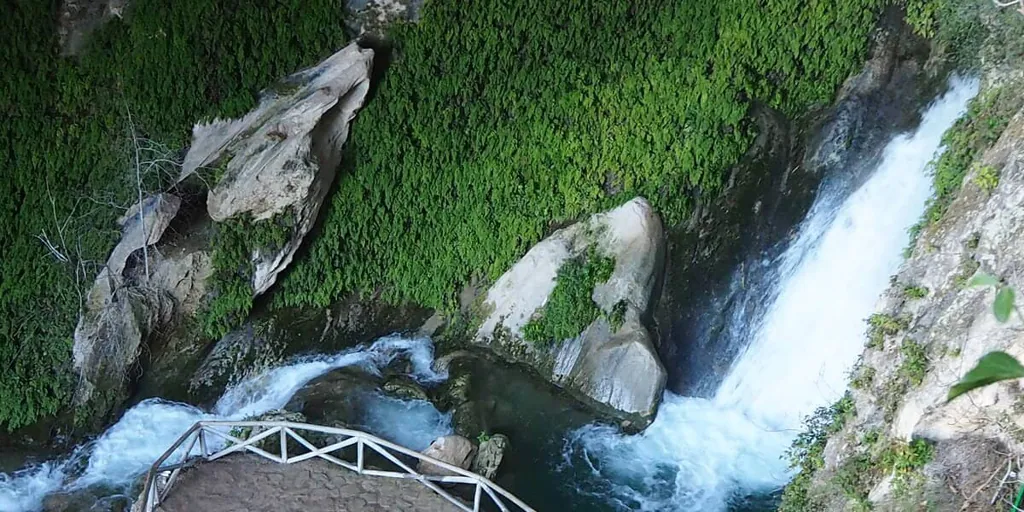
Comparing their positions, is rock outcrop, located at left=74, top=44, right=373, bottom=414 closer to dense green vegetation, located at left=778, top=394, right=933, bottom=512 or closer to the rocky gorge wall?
dense green vegetation, located at left=778, top=394, right=933, bottom=512

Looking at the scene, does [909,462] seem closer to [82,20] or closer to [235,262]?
[235,262]

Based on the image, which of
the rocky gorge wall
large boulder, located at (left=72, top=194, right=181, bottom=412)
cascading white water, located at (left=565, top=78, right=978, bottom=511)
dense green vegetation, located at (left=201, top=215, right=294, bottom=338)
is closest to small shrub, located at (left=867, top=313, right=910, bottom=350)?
the rocky gorge wall

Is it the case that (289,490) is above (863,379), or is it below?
below

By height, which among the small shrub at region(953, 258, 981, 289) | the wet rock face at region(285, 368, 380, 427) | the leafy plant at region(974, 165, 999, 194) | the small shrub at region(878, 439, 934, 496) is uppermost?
the leafy plant at region(974, 165, 999, 194)

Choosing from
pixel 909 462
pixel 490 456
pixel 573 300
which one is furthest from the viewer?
pixel 573 300

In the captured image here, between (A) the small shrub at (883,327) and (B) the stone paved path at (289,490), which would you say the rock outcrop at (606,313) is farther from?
(B) the stone paved path at (289,490)

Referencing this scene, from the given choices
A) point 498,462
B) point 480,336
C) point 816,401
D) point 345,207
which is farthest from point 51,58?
point 816,401

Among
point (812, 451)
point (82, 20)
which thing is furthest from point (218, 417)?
point (812, 451)

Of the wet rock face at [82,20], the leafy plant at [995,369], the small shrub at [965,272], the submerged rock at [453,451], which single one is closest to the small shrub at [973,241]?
the small shrub at [965,272]
